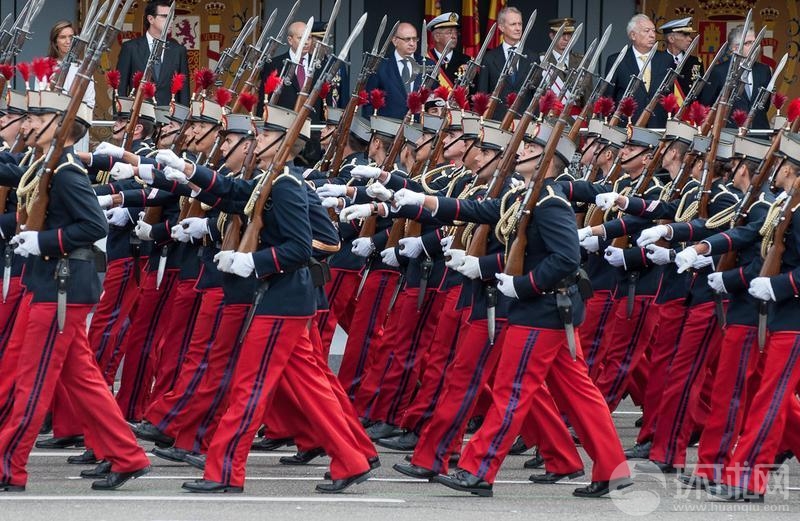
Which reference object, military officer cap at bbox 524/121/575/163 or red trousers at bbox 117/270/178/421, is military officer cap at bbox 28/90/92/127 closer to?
red trousers at bbox 117/270/178/421

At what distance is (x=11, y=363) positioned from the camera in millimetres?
8648

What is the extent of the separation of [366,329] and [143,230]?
1.53m

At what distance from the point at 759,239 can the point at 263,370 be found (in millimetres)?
2703

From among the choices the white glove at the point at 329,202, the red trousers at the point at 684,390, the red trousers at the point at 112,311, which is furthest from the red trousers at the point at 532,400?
the red trousers at the point at 112,311

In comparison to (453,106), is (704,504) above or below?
below

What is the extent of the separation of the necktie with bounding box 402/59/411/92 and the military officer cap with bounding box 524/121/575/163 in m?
4.33

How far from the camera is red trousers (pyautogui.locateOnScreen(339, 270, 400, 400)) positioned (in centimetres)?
1117

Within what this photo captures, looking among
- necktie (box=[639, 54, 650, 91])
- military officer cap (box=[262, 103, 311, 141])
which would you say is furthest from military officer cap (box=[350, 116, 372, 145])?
military officer cap (box=[262, 103, 311, 141])

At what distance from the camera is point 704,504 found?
8578 mm

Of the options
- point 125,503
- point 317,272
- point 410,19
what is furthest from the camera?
point 410,19

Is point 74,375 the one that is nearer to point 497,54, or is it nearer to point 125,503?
point 125,503

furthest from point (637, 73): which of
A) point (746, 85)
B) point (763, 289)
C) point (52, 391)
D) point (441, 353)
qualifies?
point (52, 391)

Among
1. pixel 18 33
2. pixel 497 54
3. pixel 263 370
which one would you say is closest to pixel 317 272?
pixel 263 370

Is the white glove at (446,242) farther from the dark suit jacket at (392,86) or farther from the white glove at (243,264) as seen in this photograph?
the dark suit jacket at (392,86)
